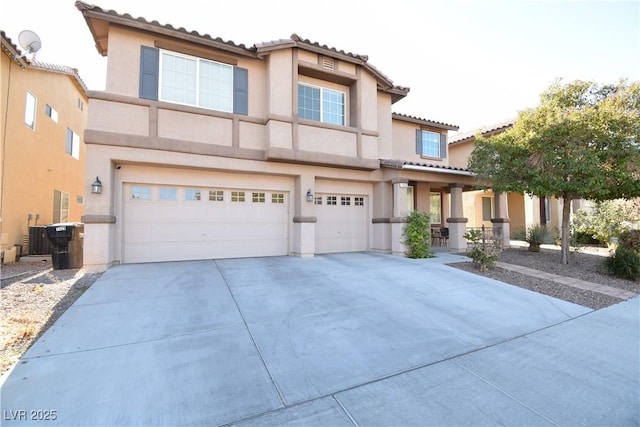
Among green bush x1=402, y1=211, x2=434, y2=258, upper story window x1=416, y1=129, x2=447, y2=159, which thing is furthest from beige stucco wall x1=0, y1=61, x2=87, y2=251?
upper story window x1=416, y1=129, x2=447, y2=159

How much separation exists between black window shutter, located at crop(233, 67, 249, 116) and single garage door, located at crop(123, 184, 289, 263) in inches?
98.5

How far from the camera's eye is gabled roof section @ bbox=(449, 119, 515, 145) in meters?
13.7

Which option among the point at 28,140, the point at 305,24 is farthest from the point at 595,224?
the point at 28,140

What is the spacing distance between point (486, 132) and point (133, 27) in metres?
15.5

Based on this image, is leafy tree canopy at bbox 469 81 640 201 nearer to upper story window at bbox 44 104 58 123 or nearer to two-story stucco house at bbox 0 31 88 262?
two-story stucco house at bbox 0 31 88 262

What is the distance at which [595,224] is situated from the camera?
13.9 m

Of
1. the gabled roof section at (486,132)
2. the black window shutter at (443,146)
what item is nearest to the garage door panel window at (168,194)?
the black window shutter at (443,146)

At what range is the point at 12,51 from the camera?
9117mm

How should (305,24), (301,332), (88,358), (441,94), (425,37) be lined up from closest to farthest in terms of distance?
(88,358)
(301,332)
(425,37)
(305,24)
(441,94)

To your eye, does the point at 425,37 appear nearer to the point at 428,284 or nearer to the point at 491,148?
the point at 491,148

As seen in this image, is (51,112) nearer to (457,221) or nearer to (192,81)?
(192,81)

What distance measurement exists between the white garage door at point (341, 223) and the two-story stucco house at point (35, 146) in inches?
398

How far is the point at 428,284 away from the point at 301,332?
3711mm

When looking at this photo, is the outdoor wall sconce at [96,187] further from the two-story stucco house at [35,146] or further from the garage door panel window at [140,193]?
the two-story stucco house at [35,146]
